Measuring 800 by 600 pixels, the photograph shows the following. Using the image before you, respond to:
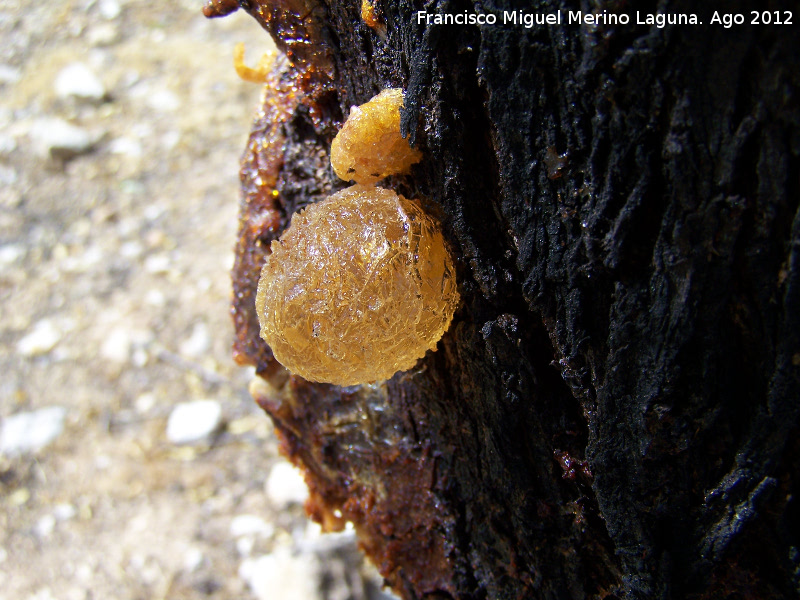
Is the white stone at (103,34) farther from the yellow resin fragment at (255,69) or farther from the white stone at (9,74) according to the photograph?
the yellow resin fragment at (255,69)

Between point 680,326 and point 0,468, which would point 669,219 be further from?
point 0,468

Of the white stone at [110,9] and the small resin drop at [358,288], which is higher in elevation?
the small resin drop at [358,288]

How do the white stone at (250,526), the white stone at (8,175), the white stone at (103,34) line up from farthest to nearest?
the white stone at (103,34) → the white stone at (8,175) → the white stone at (250,526)

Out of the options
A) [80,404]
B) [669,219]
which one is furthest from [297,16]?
[80,404]

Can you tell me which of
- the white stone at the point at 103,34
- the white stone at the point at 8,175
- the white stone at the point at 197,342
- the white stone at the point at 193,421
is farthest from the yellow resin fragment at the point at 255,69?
the white stone at the point at 103,34

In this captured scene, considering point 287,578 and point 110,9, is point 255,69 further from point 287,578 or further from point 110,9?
point 110,9

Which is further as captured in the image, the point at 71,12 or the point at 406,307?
the point at 71,12

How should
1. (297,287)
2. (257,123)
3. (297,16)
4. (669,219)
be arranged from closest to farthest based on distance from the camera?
1. (669,219)
2. (297,287)
3. (297,16)
4. (257,123)
